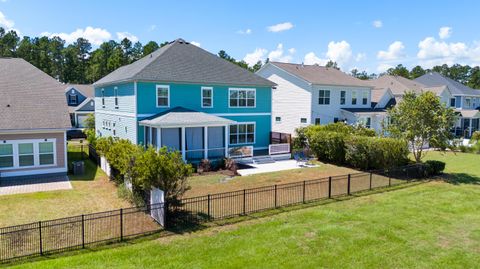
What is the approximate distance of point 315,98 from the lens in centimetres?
3262

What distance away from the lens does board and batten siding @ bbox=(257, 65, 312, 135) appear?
32.9m

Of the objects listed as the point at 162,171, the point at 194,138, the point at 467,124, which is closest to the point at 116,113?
the point at 194,138

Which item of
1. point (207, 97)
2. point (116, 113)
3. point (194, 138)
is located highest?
point (207, 97)

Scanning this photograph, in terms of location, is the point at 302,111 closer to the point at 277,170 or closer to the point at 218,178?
the point at 277,170

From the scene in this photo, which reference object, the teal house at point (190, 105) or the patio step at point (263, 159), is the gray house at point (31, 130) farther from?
the patio step at point (263, 159)

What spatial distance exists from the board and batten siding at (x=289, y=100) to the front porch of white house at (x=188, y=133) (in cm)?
1159

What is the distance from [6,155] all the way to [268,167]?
14.9 m

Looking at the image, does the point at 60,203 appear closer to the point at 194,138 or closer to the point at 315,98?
the point at 194,138

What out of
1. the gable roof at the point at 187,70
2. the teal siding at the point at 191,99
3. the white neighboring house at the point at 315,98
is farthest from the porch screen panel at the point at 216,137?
the white neighboring house at the point at 315,98

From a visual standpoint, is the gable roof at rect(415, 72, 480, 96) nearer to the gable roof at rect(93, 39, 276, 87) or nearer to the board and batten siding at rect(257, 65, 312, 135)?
the board and batten siding at rect(257, 65, 312, 135)

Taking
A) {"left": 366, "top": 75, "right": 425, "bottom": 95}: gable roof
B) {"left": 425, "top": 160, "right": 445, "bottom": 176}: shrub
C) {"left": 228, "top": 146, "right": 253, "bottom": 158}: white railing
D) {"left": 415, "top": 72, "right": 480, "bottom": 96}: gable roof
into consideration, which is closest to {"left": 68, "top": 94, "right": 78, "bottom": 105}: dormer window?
{"left": 228, "top": 146, "right": 253, "bottom": 158}: white railing

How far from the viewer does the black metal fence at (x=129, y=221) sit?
9.78 meters

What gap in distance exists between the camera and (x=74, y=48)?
87375 millimetres

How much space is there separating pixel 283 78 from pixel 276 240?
2674 centimetres
